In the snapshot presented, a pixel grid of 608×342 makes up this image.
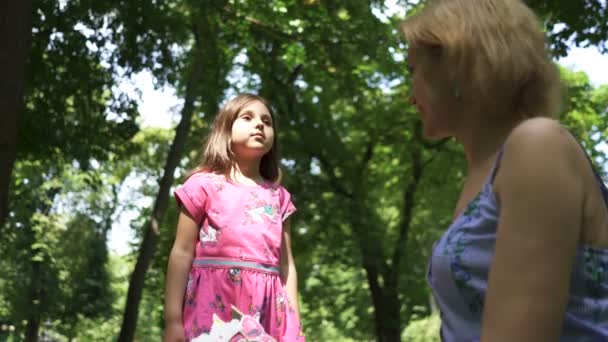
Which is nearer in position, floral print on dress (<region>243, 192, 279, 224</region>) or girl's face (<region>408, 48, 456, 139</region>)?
girl's face (<region>408, 48, 456, 139</region>)

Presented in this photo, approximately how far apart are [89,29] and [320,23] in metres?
4.12

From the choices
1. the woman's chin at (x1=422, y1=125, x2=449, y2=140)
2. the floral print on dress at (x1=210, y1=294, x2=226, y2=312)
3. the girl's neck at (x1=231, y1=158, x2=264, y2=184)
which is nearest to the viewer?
the woman's chin at (x1=422, y1=125, x2=449, y2=140)

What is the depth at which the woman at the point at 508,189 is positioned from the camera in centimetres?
146

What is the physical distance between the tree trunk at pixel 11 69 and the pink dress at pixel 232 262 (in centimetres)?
386

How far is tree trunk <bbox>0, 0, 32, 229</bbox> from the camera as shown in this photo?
8.30 m

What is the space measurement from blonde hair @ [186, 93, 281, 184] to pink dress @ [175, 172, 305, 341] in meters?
0.13

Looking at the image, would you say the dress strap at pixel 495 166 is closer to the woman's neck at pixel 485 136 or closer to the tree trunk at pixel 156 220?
the woman's neck at pixel 485 136

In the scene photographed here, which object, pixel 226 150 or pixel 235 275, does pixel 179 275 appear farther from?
pixel 226 150

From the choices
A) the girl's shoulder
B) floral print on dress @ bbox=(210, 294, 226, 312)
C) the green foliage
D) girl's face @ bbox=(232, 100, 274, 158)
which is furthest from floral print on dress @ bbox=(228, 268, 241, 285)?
the green foliage

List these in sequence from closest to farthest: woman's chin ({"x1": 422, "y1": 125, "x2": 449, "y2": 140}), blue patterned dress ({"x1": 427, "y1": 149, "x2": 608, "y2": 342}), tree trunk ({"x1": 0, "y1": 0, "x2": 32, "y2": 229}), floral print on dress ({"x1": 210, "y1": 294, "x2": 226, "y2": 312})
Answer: blue patterned dress ({"x1": 427, "y1": 149, "x2": 608, "y2": 342}) < woman's chin ({"x1": 422, "y1": 125, "x2": 449, "y2": 140}) < floral print on dress ({"x1": 210, "y1": 294, "x2": 226, "y2": 312}) < tree trunk ({"x1": 0, "y1": 0, "x2": 32, "y2": 229})

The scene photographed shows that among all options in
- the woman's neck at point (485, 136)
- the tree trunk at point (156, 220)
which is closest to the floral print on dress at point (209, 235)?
the woman's neck at point (485, 136)

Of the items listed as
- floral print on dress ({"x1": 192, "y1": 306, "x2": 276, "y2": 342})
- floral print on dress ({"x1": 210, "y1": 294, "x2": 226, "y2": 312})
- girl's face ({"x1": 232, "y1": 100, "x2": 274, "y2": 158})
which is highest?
girl's face ({"x1": 232, "y1": 100, "x2": 274, "y2": 158})

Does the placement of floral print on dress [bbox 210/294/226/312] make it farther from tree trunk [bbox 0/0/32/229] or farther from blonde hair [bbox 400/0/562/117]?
tree trunk [bbox 0/0/32/229]

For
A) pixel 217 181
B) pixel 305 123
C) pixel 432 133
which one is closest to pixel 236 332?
pixel 217 181
